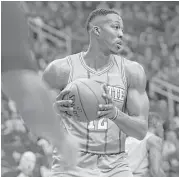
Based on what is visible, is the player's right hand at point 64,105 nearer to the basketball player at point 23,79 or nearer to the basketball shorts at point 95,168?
the basketball shorts at point 95,168

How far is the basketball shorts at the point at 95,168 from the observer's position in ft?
11.1

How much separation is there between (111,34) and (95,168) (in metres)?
1.05

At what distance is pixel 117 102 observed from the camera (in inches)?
140

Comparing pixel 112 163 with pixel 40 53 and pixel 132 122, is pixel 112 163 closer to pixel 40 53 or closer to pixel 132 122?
pixel 132 122

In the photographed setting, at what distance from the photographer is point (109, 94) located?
11.2ft

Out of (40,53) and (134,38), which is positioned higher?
(134,38)

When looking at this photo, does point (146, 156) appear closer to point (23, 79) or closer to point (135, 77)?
point (135, 77)

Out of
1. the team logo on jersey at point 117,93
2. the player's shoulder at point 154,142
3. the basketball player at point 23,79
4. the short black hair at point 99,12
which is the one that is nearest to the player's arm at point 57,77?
the team logo on jersey at point 117,93

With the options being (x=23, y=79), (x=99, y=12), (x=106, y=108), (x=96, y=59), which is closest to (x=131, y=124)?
(x=106, y=108)

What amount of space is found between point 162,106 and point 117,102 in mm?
6681

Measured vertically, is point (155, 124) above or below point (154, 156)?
above

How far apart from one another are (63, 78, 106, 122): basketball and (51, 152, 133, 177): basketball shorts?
0.44m

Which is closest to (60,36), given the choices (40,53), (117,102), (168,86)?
(40,53)

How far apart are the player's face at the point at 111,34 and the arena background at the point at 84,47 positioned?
132 inches
